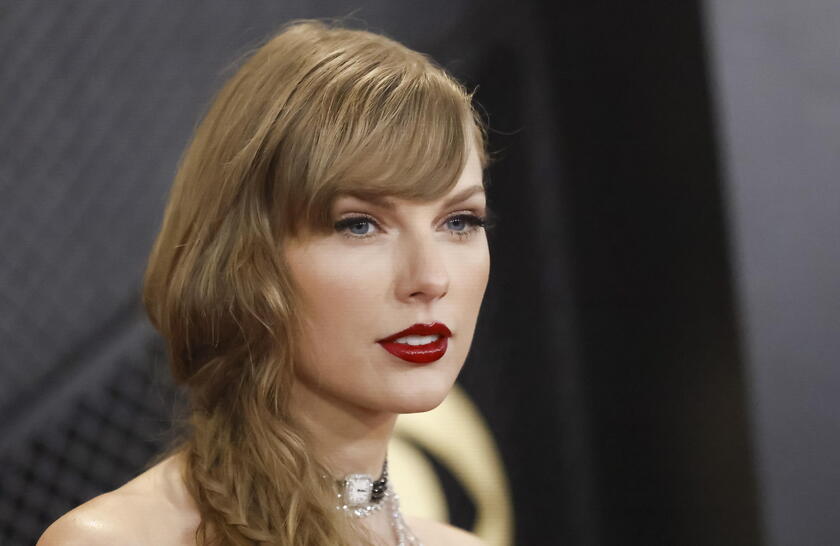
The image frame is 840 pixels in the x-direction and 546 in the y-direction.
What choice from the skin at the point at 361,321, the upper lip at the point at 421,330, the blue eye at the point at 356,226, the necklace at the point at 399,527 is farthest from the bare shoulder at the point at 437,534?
the blue eye at the point at 356,226

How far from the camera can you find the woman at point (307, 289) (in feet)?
4.43

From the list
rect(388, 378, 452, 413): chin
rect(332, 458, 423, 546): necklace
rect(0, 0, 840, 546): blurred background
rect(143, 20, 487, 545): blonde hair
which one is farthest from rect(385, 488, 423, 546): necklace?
rect(0, 0, 840, 546): blurred background

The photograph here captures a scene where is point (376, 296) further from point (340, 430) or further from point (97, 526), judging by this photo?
point (97, 526)

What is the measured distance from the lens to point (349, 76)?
4.61 feet

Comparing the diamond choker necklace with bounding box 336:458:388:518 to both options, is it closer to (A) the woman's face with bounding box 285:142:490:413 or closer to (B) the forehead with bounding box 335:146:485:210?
(A) the woman's face with bounding box 285:142:490:413

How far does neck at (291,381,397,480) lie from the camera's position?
4.76 ft

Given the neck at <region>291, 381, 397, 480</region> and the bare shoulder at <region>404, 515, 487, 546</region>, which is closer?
the neck at <region>291, 381, 397, 480</region>

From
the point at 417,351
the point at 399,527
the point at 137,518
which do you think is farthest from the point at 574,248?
the point at 137,518

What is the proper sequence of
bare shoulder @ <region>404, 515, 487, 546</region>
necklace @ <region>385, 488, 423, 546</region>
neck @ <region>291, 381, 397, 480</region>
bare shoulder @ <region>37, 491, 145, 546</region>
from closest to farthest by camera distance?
bare shoulder @ <region>37, 491, 145, 546</region> < neck @ <region>291, 381, 397, 480</region> < necklace @ <region>385, 488, 423, 546</region> < bare shoulder @ <region>404, 515, 487, 546</region>

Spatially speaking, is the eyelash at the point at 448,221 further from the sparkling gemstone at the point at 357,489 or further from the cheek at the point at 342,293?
the sparkling gemstone at the point at 357,489

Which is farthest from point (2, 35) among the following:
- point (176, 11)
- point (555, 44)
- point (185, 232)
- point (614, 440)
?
point (614, 440)

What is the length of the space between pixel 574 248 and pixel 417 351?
1.33 meters

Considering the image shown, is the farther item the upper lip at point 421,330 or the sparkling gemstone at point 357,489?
the sparkling gemstone at point 357,489

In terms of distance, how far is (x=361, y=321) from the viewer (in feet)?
4.45
